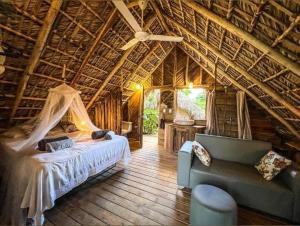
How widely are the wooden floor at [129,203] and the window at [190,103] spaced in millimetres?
2860

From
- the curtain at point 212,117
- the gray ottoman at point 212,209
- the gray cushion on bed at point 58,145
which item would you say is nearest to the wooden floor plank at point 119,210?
the gray ottoman at point 212,209

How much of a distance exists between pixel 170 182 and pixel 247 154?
1.68 m

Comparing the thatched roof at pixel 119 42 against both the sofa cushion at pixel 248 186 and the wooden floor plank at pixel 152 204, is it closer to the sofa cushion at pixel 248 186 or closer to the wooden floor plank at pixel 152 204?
the sofa cushion at pixel 248 186

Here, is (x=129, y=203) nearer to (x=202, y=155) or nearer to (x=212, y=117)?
(x=202, y=155)

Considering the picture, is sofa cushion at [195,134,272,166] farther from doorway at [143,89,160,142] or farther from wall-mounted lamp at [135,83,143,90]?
doorway at [143,89,160,142]

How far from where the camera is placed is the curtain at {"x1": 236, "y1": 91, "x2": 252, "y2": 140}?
16.3ft

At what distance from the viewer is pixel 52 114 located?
3.16m

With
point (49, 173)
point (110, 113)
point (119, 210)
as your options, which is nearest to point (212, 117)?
point (110, 113)

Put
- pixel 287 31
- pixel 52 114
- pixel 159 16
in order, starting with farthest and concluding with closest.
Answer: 1. pixel 159 16
2. pixel 52 114
3. pixel 287 31

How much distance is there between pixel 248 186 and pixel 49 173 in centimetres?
303

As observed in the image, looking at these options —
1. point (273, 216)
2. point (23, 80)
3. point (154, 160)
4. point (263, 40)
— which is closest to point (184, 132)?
point (154, 160)

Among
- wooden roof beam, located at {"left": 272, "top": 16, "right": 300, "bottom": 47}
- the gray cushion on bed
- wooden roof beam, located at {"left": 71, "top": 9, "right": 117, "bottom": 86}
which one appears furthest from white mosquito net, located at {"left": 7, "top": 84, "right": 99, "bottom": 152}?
wooden roof beam, located at {"left": 272, "top": 16, "right": 300, "bottom": 47}

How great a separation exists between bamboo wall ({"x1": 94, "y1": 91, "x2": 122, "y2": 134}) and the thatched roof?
97 centimetres

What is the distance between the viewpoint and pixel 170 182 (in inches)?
135
